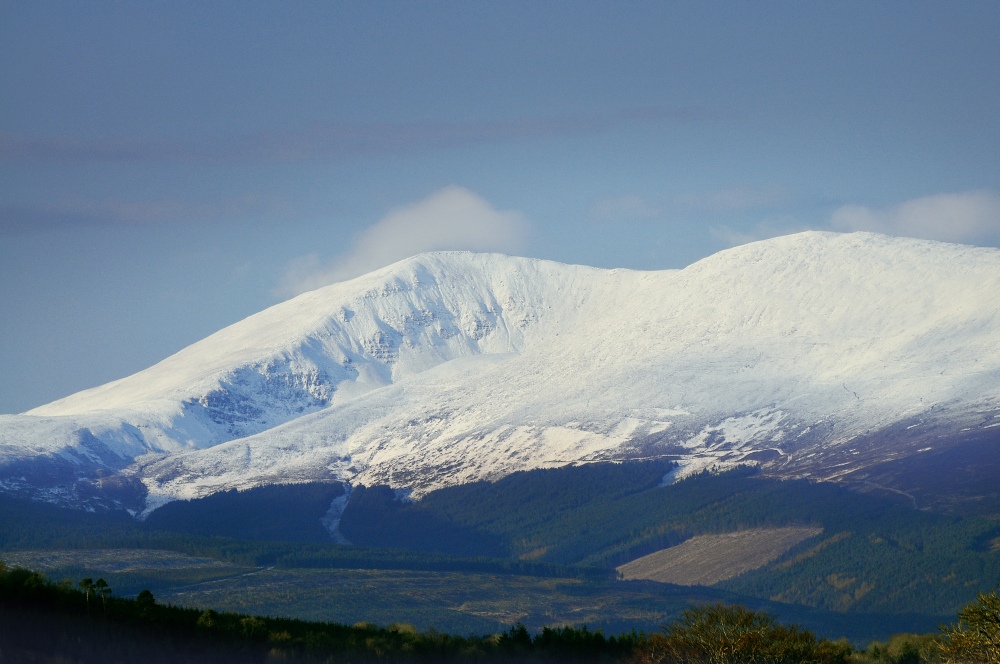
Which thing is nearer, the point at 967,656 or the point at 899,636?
the point at 967,656

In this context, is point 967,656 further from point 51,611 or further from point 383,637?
point 383,637

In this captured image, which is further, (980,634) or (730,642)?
(730,642)

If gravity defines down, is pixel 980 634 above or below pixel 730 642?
below

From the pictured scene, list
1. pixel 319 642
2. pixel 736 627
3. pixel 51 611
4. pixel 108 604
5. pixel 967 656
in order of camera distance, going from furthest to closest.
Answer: pixel 319 642, pixel 108 604, pixel 51 611, pixel 736 627, pixel 967 656

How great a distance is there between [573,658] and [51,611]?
68.5 m

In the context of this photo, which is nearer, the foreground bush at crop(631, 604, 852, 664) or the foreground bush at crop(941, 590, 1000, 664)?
the foreground bush at crop(941, 590, 1000, 664)

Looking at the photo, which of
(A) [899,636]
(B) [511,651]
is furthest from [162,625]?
(A) [899,636]

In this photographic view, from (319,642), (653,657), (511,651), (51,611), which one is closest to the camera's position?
(653,657)

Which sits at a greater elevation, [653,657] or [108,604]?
[108,604]

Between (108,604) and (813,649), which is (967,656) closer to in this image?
(813,649)

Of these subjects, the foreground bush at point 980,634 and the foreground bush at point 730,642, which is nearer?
the foreground bush at point 980,634

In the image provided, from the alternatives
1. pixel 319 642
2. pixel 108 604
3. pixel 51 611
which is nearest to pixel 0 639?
pixel 51 611

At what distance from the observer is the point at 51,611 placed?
152 meters

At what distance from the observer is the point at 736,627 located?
402ft
